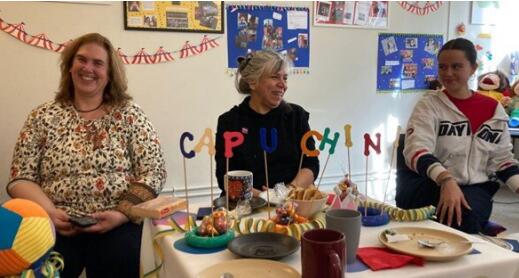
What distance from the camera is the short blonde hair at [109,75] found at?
1.80 m

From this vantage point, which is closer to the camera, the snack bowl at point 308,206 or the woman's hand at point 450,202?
the snack bowl at point 308,206

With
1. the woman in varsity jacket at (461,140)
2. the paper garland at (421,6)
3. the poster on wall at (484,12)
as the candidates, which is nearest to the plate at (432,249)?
the woman in varsity jacket at (461,140)

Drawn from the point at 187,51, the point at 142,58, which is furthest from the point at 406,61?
the point at 142,58

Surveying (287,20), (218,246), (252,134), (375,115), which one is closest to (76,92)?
(252,134)

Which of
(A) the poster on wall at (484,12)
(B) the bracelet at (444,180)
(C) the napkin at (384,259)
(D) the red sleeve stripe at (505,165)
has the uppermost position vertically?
(A) the poster on wall at (484,12)

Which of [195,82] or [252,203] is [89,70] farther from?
[195,82]

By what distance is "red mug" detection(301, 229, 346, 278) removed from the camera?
79 centimetres

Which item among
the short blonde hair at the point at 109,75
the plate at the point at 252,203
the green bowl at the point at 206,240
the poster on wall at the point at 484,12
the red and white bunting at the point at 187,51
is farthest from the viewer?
the poster on wall at the point at 484,12

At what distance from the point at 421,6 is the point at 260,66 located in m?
1.90

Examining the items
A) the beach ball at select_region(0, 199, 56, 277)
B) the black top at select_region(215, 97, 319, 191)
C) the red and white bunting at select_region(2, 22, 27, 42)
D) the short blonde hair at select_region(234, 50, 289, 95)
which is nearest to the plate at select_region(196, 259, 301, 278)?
the beach ball at select_region(0, 199, 56, 277)

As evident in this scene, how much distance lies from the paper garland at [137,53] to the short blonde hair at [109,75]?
1.93 feet

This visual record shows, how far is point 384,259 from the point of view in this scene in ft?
3.23

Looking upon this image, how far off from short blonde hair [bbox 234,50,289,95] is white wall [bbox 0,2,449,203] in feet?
2.57

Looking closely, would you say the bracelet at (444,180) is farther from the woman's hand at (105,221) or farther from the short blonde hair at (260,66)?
the woman's hand at (105,221)
